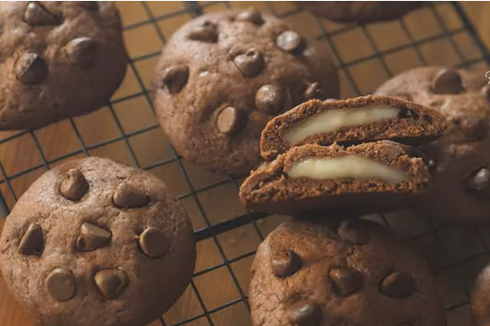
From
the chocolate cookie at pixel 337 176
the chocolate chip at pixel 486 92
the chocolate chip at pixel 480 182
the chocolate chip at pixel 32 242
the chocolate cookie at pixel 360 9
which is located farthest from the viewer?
the chocolate cookie at pixel 360 9

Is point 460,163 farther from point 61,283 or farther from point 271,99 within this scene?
point 61,283

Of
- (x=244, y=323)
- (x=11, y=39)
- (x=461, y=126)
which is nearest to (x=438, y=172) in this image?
(x=461, y=126)

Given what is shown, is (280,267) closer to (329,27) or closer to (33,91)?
(33,91)

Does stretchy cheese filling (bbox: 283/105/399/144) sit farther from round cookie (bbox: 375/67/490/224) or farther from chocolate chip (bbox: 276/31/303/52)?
chocolate chip (bbox: 276/31/303/52)

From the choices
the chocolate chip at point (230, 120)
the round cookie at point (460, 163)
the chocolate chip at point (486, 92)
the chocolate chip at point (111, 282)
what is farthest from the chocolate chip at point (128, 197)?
the chocolate chip at point (486, 92)

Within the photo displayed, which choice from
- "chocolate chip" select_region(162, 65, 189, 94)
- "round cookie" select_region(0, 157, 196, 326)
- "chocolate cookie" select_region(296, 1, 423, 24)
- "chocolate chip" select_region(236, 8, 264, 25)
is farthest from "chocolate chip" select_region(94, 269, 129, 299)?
"chocolate cookie" select_region(296, 1, 423, 24)

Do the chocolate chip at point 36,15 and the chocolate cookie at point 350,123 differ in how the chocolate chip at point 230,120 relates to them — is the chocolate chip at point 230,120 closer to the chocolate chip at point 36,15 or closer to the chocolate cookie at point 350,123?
the chocolate cookie at point 350,123
